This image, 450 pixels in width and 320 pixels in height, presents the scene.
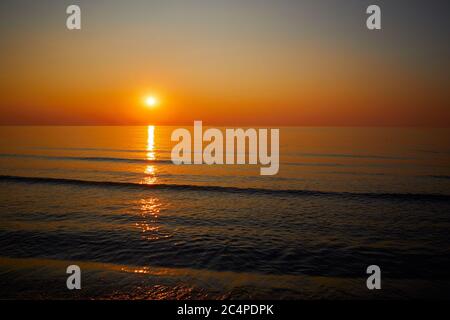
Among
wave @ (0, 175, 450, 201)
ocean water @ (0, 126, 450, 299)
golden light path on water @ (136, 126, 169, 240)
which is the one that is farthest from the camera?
wave @ (0, 175, 450, 201)

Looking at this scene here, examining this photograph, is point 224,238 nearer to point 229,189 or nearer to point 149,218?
point 149,218

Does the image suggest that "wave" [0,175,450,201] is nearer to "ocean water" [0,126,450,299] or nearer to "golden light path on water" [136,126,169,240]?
"ocean water" [0,126,450,299]

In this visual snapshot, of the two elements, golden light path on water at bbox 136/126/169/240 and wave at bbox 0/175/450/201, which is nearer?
golden light path on water at bbox 136/126/169/240

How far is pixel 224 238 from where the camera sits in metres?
13.2

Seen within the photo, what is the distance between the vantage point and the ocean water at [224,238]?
8922mm

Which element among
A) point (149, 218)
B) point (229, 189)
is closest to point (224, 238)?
point (149, 218)

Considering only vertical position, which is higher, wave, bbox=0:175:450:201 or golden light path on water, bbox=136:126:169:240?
wave, bbox=0:175:450:201

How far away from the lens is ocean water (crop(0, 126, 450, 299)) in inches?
351

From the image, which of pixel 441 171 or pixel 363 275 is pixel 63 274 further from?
pixel 441 171

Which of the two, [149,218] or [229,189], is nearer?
[149,218]

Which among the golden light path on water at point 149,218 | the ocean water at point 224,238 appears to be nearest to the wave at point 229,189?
the ocean water at point 224,238

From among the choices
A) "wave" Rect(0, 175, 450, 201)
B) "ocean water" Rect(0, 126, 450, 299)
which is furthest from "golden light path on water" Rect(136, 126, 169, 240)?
"wave" Rect(0, 175, 450, 201)

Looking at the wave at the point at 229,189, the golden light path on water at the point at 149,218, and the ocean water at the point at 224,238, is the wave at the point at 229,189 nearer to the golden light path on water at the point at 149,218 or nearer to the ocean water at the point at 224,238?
the ocean water at the point at 224,238
